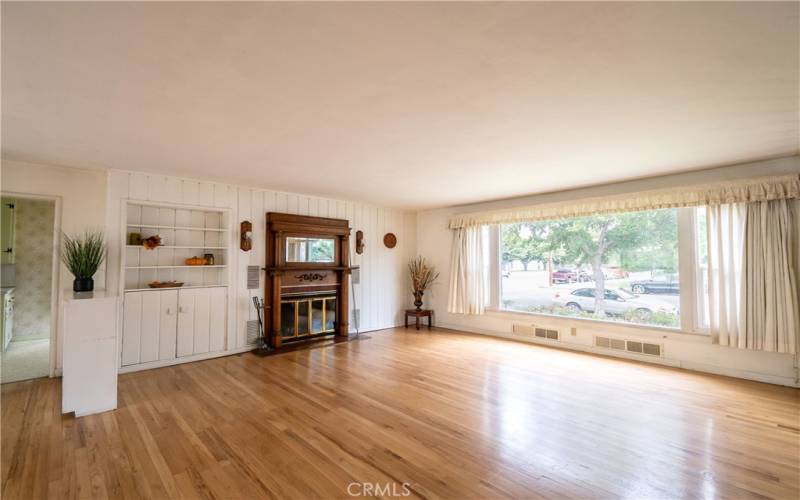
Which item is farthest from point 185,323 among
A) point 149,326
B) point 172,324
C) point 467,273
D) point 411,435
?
point 467,273

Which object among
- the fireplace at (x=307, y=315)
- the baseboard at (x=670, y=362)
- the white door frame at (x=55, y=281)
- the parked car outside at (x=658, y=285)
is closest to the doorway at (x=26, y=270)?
the white door frame at (x=55, y=281)

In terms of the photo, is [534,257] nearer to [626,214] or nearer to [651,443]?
[626,214]

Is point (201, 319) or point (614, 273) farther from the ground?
point (614, 273)

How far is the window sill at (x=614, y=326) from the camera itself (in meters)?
4.23

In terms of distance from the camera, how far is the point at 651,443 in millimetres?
2508

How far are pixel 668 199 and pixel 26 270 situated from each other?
31.2ft

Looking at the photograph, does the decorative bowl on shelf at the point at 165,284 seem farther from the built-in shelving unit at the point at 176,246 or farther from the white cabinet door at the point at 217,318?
the white cabinet door at the point at 217,318

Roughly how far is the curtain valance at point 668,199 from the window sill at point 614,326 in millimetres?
1590

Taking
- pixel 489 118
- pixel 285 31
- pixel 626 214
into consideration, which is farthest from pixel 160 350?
pixel 626 214

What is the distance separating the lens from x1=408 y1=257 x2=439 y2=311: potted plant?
23.1ft

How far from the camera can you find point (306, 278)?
18.9 feet

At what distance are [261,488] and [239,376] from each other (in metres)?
2.22
